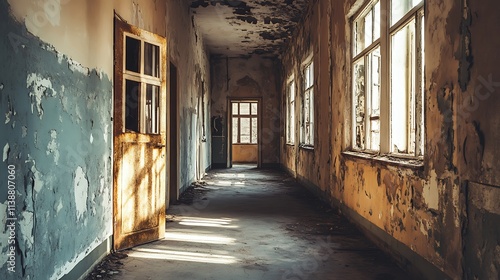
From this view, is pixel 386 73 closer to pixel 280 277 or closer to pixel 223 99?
pixel 280 277

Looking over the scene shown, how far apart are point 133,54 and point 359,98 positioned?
262cm

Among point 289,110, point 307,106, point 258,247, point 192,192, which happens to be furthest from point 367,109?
point 289,110

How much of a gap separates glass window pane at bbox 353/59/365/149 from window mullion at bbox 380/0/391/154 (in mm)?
956

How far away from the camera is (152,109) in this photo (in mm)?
3967

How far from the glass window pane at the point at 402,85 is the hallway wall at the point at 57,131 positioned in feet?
8.21

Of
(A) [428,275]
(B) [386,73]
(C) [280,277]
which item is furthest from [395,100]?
(C) [280,277]

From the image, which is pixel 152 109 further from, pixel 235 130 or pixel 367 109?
pixel 235 130

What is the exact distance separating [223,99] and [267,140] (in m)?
2.01

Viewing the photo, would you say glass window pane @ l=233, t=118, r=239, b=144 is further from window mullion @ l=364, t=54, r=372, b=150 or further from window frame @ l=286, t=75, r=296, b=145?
window mullion @ l=364, t=54, r=372, b=150

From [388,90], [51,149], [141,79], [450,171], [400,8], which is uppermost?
[400,8]

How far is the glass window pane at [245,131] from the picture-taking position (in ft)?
49.9

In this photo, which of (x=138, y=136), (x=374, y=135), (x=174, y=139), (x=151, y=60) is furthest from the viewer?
(x=174, y=139)

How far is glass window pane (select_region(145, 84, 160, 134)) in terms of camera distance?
3.91 m

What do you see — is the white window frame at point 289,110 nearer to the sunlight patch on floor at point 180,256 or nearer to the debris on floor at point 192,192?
the debris on floor at point 192,192
